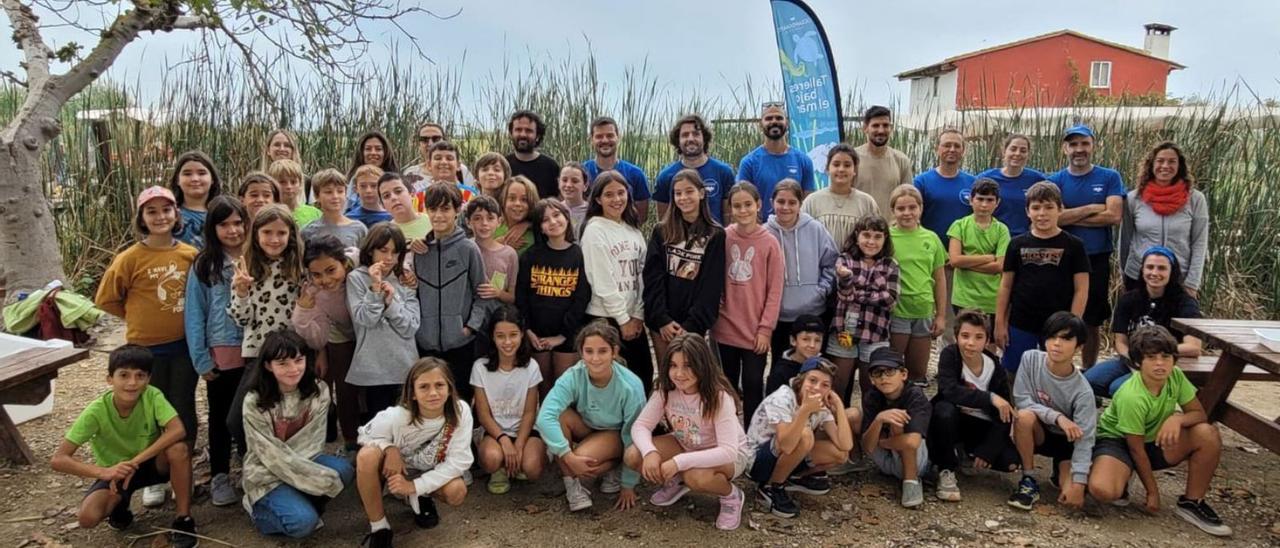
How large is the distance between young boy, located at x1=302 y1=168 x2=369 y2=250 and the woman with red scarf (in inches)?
141

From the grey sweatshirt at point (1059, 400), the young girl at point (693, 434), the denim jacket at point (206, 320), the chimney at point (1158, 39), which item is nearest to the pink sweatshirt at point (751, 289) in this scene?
the young girl at point (693, 434)

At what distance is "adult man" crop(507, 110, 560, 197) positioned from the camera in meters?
4.11

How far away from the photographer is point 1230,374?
3.05 meters

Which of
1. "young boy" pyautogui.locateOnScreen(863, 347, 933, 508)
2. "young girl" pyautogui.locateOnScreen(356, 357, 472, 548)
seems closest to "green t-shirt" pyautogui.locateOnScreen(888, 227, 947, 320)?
"young boy" pyautogui.locateOnScreen(863, 347, 933, 508)

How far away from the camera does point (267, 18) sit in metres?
4.48

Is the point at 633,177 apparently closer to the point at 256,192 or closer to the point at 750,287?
the point at 750,287

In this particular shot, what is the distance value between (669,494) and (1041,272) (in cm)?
193

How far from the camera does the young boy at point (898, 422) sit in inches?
113

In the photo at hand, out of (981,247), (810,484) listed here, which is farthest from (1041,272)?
(810,484)

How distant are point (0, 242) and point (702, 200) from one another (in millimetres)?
3947

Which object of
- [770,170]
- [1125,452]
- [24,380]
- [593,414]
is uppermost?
[770,170]

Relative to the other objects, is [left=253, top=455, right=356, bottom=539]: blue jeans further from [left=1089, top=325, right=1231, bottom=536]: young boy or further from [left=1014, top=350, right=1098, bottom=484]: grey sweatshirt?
[left=1089, top=325, right=1231, bottom=536]: young boy

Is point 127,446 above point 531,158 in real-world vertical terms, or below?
below

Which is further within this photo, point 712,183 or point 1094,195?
point 712,183
